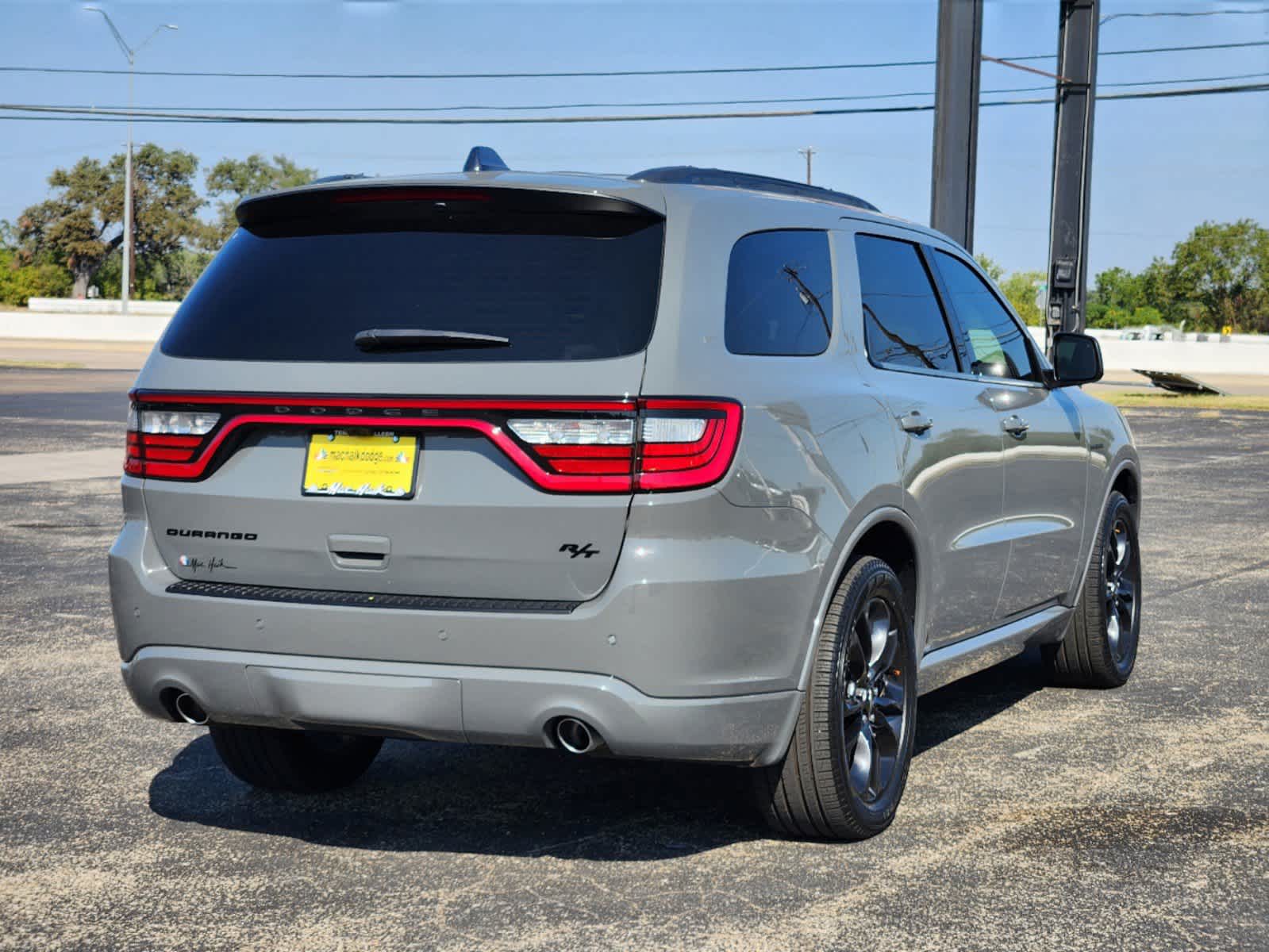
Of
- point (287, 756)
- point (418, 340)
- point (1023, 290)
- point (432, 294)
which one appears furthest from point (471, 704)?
point (1023, 290)

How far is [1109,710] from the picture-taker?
666cm

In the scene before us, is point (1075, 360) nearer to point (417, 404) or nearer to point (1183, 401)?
point (417, 404)

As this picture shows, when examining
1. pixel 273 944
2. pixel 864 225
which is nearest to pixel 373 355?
pixel 273 944

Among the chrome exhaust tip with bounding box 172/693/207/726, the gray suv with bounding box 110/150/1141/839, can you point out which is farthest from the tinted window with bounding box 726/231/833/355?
the chrome exhaust tip with bounding box 172/693/207/726

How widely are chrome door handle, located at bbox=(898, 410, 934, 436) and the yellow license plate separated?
1.59m

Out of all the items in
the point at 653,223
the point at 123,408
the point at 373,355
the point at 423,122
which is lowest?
the point at 123,408

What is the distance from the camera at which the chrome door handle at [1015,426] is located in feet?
19.2

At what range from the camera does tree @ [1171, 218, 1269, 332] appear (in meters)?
124

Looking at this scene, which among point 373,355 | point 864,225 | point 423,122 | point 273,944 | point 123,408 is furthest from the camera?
point 423,122

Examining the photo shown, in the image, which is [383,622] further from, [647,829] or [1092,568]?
[1092,568]

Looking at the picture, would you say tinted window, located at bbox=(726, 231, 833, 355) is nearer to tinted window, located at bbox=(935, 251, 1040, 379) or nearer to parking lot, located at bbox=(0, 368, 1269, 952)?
tinted window, located at bbox=(935, 251, 1040, 379)

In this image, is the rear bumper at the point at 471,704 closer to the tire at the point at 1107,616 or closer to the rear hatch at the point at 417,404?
the rear hatch at the point at 417,404

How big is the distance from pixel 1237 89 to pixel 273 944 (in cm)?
4390

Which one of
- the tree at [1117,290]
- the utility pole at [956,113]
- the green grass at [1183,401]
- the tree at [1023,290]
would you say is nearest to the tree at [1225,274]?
the tree at [1023,290]
